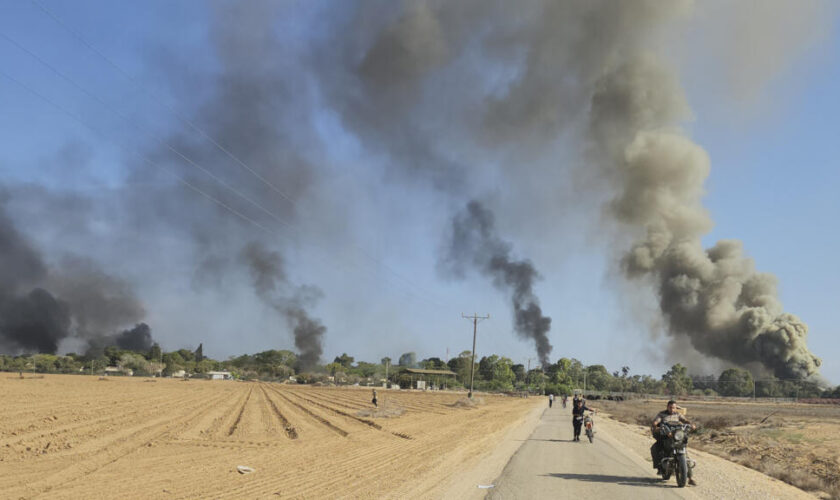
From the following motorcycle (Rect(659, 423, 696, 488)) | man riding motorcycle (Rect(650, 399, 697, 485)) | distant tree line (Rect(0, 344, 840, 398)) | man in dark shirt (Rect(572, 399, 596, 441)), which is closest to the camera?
motorcycle (Rect(659, 423, 696, 488))

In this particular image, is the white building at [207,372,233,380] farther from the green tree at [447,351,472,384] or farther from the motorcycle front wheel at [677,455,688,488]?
the motorcycle front wheel at [677,455,688,488]

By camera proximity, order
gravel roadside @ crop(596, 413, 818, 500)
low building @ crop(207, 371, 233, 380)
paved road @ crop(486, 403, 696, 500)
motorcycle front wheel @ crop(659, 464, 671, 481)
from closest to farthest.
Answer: paved road @ crop(486, 403, 696, 500), gravel roadside @ crop(596, 413, 818, 500), motorcycle front wheel @ crop(659, 464, 671, 481), low building @ crop(207, 371, 233, 380)

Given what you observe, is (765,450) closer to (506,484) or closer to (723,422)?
(723,422)

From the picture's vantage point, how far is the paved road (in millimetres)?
10570

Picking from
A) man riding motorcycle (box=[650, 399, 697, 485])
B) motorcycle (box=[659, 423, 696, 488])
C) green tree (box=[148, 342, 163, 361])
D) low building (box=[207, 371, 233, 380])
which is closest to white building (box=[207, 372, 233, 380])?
low building (box=[207, 371, 233, 380])

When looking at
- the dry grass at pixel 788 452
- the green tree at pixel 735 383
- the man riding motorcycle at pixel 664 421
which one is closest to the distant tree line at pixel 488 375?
the green tree at pixel 735 383

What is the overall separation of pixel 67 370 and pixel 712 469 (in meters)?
A: 132

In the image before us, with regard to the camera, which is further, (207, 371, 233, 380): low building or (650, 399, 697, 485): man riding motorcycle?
(207, 371, 233, 380): low building

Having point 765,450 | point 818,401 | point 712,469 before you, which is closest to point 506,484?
point 712,469

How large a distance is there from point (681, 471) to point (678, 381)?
165554 mm

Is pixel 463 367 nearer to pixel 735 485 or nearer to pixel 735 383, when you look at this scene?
pixel 735 383

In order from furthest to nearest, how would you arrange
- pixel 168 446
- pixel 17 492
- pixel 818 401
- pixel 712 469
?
pixel 818 401 < pixel 168 446 < pixel 712 469 < pixel 17 492

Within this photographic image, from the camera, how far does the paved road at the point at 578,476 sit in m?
10.6

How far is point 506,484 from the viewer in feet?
37.3
